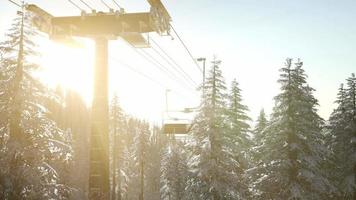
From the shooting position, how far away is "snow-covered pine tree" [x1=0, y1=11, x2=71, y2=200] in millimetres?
18547

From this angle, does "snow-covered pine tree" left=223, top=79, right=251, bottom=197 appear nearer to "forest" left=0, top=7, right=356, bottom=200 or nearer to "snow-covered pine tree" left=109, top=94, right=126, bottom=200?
"forest" left=0, top=7, right=356, bottom=200

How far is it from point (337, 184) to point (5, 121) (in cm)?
2425

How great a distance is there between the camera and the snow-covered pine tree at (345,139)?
29609 millimetres

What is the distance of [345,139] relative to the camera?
1216 inches

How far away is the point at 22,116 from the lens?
19469mm

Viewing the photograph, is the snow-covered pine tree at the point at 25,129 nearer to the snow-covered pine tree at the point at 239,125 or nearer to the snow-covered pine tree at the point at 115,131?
the snow-covered pine tree at the point at 239,125

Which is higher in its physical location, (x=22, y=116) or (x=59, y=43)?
(x=59, y=43)

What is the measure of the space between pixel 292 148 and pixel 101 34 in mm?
15536

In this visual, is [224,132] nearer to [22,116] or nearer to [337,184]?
[337,184]

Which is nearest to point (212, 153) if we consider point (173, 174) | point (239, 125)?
point (239, 125)

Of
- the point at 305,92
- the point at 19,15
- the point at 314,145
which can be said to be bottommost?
the point at 314,145

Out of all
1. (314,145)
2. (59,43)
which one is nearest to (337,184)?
(314,145)

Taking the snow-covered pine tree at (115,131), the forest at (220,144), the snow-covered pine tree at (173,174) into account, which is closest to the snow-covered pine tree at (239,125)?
the forest at (220,144)

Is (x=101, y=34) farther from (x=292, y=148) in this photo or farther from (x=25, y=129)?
(x=292, y=148)
